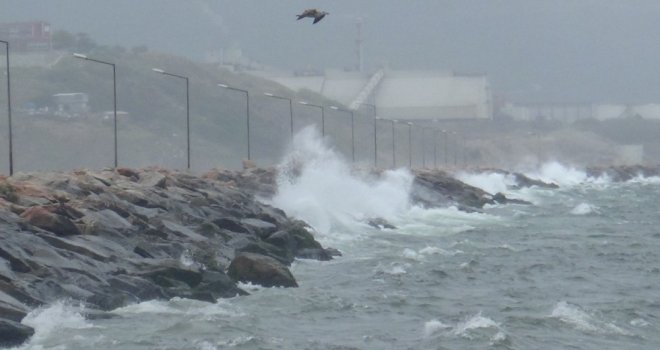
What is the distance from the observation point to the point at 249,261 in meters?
23.9

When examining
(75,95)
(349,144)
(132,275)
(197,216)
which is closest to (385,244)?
(197,216)

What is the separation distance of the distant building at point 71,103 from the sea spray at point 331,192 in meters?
49.7

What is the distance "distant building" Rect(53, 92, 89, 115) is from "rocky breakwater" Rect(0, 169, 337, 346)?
251 feet

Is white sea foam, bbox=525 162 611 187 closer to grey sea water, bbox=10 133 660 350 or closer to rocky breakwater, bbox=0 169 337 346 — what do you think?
grey sea water, bbox=10 133 660 350

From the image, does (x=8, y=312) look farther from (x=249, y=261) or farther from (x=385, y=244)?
(x=385, y=244)

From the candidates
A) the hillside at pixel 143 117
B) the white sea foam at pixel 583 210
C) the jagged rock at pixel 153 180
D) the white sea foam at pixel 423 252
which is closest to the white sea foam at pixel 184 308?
the white sea foam at pixel 423 252

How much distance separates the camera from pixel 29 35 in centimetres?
14550

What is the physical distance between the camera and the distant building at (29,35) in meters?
143

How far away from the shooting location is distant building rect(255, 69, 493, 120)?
15900cm

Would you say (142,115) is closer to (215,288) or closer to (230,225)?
(230,225)

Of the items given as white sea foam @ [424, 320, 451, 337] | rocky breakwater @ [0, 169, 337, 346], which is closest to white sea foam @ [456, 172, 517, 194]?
rocky breakwater @ [0, 169, 337, 346]

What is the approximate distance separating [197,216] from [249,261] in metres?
7.54

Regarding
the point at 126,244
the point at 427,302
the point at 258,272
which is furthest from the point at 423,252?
the point at 126,244

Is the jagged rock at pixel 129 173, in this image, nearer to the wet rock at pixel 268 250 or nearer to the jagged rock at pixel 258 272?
the wet rock at pixel 268 250
